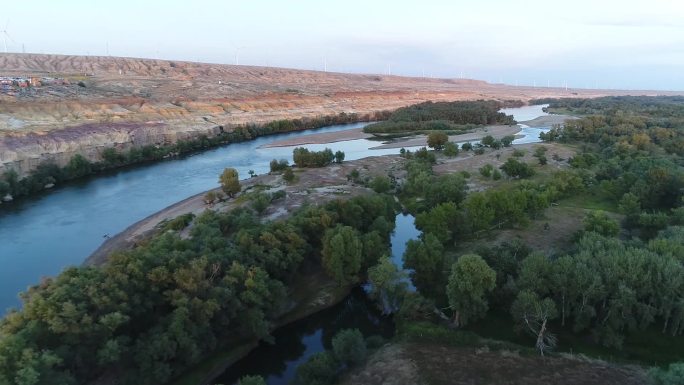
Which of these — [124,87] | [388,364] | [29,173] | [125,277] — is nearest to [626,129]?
[388,364]

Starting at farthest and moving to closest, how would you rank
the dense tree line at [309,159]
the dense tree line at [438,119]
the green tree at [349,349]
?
1. the dense tree line at [438,119]
2. the dense tree line at [309,159]
3. the green tree at [349,349]

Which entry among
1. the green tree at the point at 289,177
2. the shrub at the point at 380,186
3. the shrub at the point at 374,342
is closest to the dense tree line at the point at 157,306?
the shrub at the point at 374,342

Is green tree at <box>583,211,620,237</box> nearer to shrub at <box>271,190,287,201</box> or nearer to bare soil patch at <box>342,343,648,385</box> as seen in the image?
bare soil patch at <box>342,343,648,385</box>

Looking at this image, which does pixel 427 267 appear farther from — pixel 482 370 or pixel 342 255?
pixel 482 370

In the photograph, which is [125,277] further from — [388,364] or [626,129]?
[626,129]

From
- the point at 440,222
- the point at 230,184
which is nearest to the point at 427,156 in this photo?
the point at 230,184

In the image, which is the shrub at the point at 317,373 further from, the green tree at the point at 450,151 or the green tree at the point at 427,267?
the green tree at the point at 450,151

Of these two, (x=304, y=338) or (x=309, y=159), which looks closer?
(x=304, y=338)
